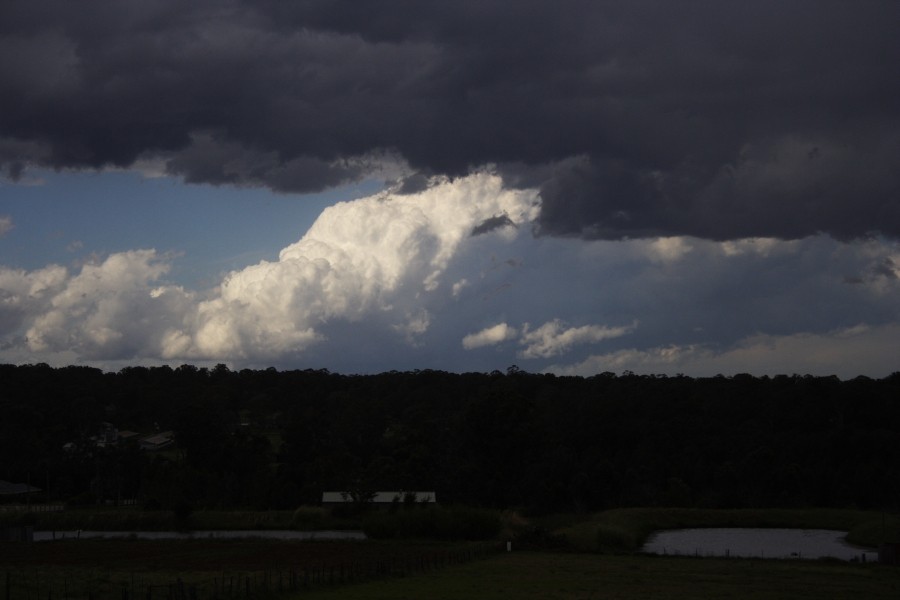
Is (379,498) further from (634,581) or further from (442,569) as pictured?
(634,581)

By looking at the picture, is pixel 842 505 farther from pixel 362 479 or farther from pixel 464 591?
pixel 464 591

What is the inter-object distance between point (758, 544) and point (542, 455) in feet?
136

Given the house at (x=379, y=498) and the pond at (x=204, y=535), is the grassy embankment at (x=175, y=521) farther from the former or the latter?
the house at (x=379, y=498)

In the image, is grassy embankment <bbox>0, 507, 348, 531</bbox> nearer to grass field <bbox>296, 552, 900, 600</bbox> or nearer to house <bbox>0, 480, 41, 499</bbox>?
house <bbox>0, 480, 41, 499</bbox>

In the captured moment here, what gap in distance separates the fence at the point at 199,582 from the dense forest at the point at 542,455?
5566cm

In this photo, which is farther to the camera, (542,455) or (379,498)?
(542,455)

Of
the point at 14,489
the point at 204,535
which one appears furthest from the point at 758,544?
the point at 14,489

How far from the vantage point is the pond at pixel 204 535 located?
98375mm

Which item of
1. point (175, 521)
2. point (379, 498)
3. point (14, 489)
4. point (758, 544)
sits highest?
point (14, 489)

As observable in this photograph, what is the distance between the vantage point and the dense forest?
4776 inches

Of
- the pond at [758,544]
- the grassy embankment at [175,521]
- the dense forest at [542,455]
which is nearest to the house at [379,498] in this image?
the dense forest at [542,455]

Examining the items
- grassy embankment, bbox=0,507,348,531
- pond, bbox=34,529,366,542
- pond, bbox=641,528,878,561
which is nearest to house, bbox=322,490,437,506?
grassy embankment, bbox=0,507,348,531

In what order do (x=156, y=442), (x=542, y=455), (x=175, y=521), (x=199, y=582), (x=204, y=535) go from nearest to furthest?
(x=199, y=582) → (x=204, y=535) → (x=175, y=521) → (x=542, y=455) → (x=156, y=442)

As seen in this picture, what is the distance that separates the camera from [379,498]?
383 feet
